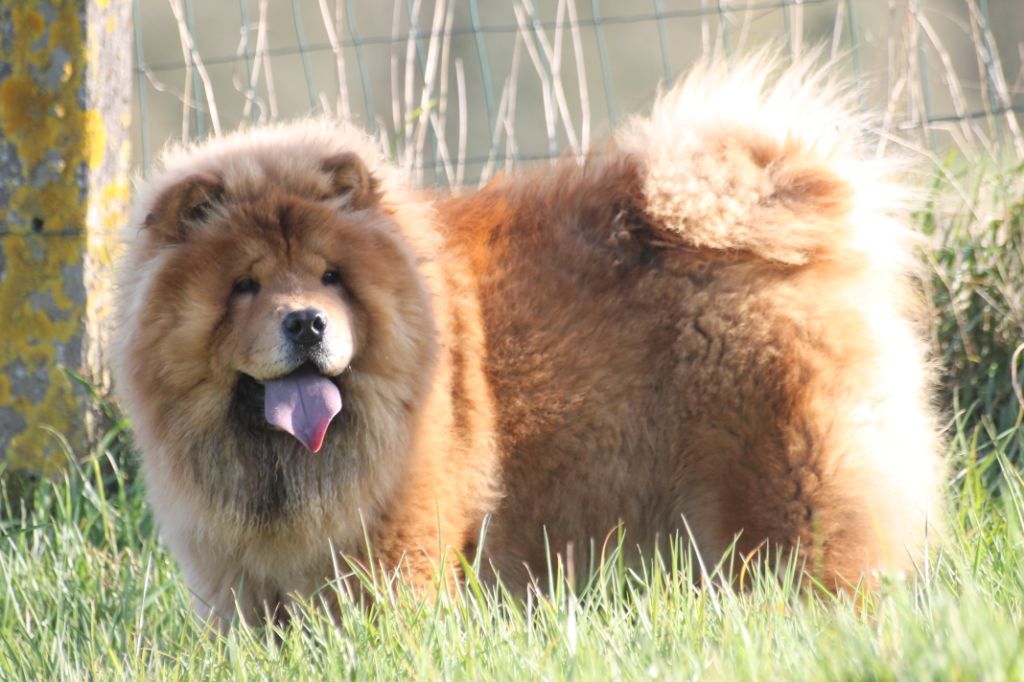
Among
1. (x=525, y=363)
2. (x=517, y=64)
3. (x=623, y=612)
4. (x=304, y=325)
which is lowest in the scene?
(x=623, y=612)

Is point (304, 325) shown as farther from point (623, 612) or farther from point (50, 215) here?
point (50, 215)

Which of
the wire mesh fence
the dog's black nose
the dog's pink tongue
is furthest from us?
the wire mesh fence

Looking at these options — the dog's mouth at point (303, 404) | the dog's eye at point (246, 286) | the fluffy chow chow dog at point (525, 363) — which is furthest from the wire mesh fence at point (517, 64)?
the dog's mouth at point (303, 404)

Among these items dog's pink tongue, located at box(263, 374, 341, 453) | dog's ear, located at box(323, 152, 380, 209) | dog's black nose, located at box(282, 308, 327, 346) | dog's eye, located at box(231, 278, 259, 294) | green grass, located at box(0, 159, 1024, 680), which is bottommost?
green grass, located at box(0, 159, 1024, 680)

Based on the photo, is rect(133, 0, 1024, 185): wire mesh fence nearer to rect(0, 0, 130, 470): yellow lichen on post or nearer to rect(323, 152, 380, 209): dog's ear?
rect(0, 0, 130, 470): yellow lichen on post

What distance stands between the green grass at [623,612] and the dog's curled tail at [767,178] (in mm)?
891

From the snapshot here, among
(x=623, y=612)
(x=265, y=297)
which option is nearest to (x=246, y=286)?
(x=265, y=297)

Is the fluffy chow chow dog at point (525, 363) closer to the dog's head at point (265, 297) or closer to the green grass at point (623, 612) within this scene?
the dog's head at point (265, 297)

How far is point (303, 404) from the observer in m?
3.42

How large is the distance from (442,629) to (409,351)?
1.03 meters

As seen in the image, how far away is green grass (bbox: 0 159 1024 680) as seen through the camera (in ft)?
7.70

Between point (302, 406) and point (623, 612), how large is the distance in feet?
3.57

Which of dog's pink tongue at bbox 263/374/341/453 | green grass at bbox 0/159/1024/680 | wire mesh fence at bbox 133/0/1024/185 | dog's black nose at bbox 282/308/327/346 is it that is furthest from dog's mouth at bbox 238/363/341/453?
wire mesh fence at bbox 133/0/1024/185

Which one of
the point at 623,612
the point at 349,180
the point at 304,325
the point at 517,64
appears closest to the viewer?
the point at 623,612
